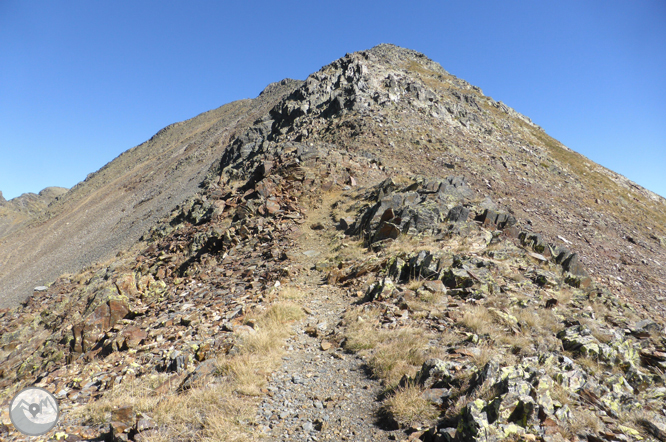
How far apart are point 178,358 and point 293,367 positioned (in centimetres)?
274

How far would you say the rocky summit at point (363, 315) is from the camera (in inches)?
216

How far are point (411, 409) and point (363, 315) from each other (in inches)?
157

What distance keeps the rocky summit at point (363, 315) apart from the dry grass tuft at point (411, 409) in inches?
1.3

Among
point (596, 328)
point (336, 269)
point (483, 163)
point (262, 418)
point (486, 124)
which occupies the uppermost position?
point (486, 124)

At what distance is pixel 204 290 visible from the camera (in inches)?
518

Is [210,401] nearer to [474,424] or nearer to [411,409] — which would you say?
[411,409]

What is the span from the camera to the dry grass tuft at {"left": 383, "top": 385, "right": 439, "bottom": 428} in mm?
5336

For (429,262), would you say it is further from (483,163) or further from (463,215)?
(483,163)

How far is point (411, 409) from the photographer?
5.45 m

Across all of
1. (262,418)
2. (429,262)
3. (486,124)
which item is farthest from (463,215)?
(486,124)

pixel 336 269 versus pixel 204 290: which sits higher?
pixel 336 269

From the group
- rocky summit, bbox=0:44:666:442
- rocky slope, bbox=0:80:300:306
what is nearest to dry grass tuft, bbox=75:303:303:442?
rocky summit, bbox=0:44:666:442

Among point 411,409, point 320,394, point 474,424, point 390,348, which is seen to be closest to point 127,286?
point 320,394

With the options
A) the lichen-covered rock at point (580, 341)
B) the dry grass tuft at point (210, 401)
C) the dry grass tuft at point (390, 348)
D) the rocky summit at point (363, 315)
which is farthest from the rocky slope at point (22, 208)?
the lichen-covered rock at point (580, 341)
